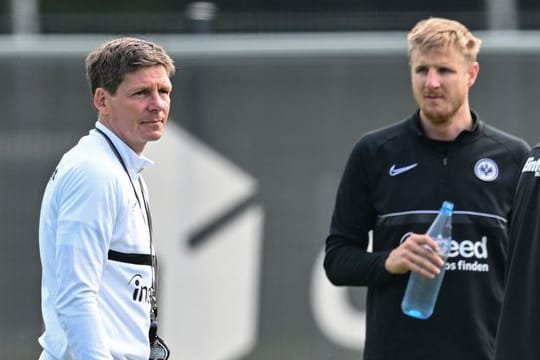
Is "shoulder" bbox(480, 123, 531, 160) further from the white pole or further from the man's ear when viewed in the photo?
the white pole

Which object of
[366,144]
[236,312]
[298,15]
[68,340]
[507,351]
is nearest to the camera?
[507,351]

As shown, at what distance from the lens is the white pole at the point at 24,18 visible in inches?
282

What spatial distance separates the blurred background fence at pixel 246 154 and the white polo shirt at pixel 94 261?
9.89ft

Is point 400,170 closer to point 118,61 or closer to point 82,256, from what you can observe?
point 118,61

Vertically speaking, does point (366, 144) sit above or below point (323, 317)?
above

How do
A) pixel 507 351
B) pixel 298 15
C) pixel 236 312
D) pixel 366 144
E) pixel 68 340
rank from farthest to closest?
pixel 298 15
pixel 236 312
pixel 366 144
pixel 68 340
pixel 507 351

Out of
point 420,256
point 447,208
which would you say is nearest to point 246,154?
point 447,208

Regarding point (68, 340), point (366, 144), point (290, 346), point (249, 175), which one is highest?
point (366, 144)

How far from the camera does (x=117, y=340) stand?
3676 millimetres

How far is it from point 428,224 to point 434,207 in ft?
0.24

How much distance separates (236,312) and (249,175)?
792 mm

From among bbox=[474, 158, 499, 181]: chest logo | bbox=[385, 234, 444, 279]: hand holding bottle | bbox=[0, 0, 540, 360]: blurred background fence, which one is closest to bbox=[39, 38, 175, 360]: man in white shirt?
bbox=[385, 234, 444, 279]: hand holding bottle

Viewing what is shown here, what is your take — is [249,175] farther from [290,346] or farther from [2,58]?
[2,58]

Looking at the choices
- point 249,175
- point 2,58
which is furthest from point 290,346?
point 2,58
